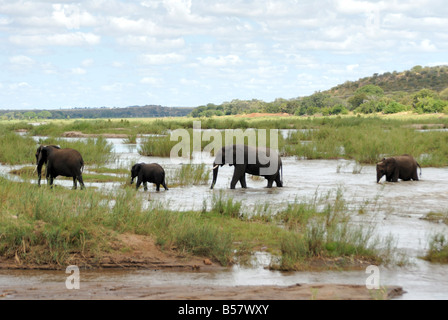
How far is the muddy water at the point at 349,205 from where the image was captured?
7.22m

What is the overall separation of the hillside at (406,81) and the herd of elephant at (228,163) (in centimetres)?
9133

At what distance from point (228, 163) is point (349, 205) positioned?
4100mm

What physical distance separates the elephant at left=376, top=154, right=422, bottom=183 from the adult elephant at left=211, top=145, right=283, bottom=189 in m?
2.98

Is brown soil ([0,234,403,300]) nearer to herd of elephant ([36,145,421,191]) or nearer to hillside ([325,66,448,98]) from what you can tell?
herd of elephant ([36,145,421,191])

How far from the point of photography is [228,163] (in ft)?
51.1

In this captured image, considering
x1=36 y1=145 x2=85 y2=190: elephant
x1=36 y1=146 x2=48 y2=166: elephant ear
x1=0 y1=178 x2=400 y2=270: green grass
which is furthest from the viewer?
x1=36 y1=146 x2=48 y2=166: elephant ear

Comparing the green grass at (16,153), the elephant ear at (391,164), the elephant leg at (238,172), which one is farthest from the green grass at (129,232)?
the green grass at (16,153)

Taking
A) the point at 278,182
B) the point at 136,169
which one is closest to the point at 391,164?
the point at 278,182

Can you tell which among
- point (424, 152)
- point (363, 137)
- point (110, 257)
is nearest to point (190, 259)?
point (110, 257)

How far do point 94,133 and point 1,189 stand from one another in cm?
3171

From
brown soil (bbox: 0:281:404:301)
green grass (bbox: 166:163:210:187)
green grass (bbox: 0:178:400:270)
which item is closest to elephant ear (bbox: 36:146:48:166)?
green grass (bbox: 166:163:210:187)

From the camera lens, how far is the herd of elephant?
13.9 meters

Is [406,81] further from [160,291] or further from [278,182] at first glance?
[160,291]
